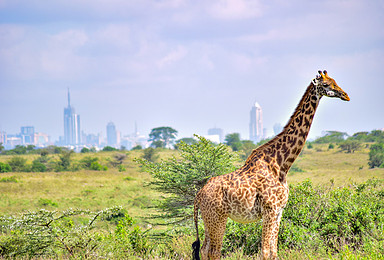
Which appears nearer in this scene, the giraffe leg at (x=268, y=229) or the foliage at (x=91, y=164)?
the giraffe leg at (x=268, y=229)

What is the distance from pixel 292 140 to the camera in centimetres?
526

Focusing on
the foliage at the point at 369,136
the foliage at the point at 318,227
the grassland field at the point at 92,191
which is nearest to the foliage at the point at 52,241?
the foliage at the point at 318,227

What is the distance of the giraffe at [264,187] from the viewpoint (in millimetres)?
4980

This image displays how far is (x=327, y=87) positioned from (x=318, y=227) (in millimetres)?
4144

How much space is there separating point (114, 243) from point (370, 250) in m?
4.83

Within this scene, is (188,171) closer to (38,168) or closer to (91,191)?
(91,191)

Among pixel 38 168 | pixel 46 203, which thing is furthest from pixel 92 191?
pixel 38 168

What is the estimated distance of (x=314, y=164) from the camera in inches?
1762

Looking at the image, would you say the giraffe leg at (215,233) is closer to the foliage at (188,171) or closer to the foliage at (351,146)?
the foliage at (188,171)

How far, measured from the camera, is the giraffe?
196 inches

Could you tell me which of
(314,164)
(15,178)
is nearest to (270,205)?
(15,178)

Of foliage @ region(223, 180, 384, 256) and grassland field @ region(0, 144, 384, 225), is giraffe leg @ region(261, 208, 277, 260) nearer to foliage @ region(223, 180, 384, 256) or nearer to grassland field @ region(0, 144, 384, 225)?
foliage @ region(223, 180, 384, 256)

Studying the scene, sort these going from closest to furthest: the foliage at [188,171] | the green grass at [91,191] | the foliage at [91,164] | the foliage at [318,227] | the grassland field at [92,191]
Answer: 1. the foliage at [318,227]
2. the foliage at [188,171]
3. the green grass at [91,191]
4. the grassland field at [92,191]
5. the foliage at [91,164]

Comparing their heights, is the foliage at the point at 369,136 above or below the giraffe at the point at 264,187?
below
